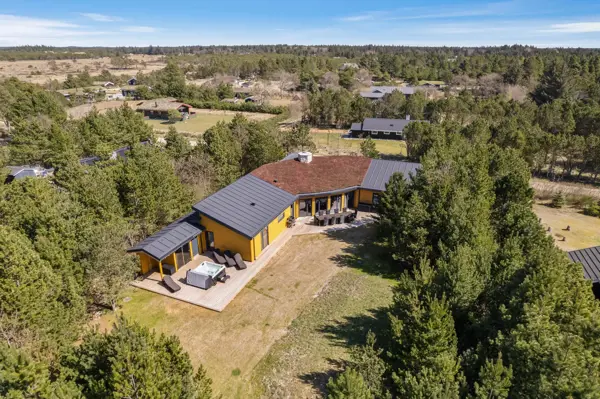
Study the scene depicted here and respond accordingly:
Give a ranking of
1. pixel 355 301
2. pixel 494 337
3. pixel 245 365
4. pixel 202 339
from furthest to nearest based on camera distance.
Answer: pixel 355 301, pixel 202 339, pixel 245 365, pixel 494 337

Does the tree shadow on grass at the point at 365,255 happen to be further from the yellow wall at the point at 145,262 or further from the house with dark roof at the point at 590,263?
the yellow wall at the point at 145,262

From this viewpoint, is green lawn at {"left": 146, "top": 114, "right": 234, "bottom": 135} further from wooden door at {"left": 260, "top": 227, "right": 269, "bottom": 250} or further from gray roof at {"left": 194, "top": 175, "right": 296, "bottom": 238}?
wooden door at {"left": 260, "top": 227, "right": 269, "bottom": 250}

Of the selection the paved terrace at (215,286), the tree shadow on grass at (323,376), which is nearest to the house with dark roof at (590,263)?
the tree shadow on grass at (323,376)

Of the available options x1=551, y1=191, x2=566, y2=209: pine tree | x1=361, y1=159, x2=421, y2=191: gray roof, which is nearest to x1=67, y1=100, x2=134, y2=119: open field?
x1=361, y1=159, x2=421, y2=191: gray roof

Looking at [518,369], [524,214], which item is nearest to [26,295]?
[518,369]

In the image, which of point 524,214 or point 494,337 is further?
point 524,214

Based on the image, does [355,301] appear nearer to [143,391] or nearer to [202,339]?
[202,339]

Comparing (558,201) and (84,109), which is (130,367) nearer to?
(558,201)
